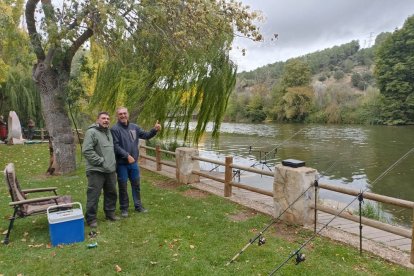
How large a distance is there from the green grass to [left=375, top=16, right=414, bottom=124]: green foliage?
151ft

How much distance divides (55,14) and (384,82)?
51.1m

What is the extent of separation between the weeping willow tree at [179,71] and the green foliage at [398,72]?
4158 centimetres

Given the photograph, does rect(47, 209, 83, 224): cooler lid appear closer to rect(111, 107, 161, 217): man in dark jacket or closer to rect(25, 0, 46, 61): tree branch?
rect(111, 107, 161, 217): man in dark jacket

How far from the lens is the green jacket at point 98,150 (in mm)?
5148

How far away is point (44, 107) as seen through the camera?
9531 millimetres

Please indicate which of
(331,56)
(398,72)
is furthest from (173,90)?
(331,56)

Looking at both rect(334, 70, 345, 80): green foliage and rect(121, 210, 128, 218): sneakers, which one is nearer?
rect(121, 210, 128, 218): sneakers

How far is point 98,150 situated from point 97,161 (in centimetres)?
22

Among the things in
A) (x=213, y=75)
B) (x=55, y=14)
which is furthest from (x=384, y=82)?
(x=55, y=14)

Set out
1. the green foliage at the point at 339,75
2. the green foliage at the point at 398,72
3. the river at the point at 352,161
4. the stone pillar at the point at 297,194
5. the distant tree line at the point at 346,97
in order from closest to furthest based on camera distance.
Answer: the stone pillar at the point at 297,194
the river at the point at 352,161
the green foliage at the point at 398,72
the distant tree line at the point at 346,97
the green foliage at the point at 339,75

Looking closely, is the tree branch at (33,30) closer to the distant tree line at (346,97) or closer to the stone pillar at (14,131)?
the stone pillar at (14,131)

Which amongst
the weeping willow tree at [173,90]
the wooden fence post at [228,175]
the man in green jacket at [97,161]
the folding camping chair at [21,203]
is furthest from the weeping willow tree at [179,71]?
the folding camping chair at [21,203]

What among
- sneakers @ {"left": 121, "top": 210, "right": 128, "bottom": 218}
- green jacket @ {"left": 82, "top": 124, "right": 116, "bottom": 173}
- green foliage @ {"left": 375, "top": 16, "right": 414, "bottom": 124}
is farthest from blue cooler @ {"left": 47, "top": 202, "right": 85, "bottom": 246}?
green foliage @ {"left": 375, "top": 16, "right": 414, "bottom": 124}

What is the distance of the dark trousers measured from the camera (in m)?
5.32
